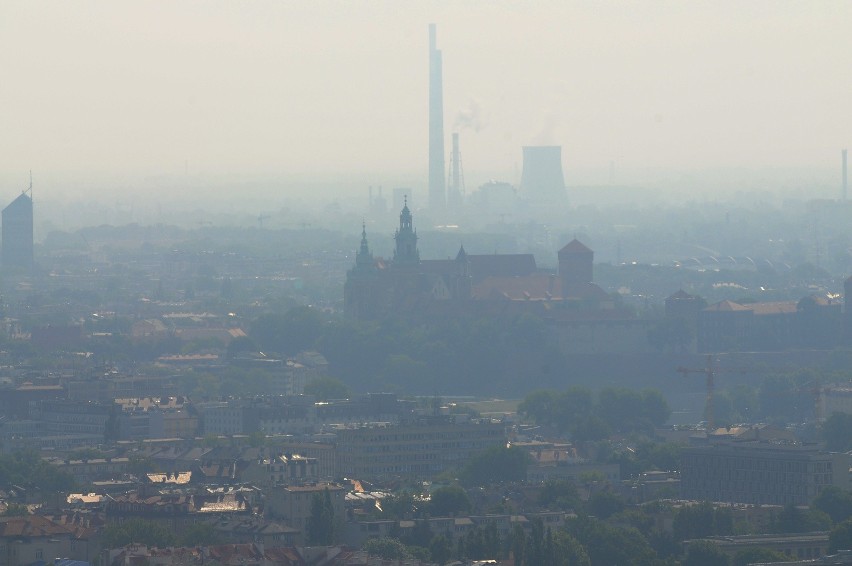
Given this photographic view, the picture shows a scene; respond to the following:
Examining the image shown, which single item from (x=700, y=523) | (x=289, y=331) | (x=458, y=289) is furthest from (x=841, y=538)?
(x=458, y=289)

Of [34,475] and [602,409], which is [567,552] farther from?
[602,409]

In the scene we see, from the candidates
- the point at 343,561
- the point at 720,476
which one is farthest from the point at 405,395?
the point at 343,561

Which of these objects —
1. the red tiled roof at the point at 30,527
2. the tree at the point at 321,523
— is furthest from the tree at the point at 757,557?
the red tiled roof at the point at 30,527

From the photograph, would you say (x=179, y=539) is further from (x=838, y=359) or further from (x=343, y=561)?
(x=838, y=359)

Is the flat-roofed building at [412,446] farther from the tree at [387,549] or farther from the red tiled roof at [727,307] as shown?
the red tiled roof at [727,307]

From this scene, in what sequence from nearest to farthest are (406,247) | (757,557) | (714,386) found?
1. (757,557)
2. (714,386)
3. (406,247)
